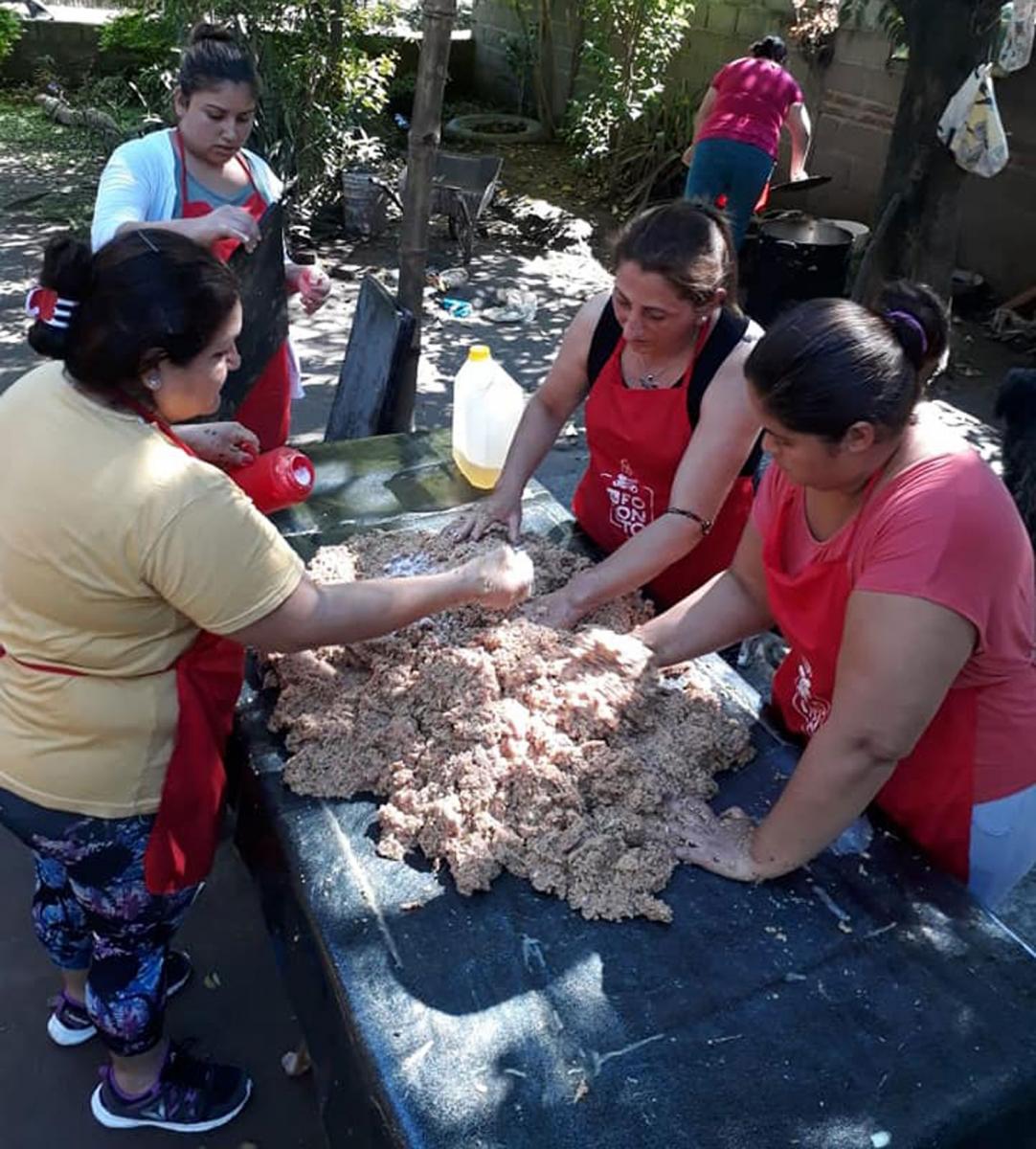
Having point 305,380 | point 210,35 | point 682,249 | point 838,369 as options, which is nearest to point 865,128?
point 305,380

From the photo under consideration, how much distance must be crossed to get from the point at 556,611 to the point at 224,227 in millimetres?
1388

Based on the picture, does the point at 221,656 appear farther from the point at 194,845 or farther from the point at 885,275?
the point at 885,275

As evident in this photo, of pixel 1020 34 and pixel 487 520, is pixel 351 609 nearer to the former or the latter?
pixel 487 520

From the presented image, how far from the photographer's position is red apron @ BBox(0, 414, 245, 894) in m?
1.75

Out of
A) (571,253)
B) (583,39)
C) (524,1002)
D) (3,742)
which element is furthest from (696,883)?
(583,39)

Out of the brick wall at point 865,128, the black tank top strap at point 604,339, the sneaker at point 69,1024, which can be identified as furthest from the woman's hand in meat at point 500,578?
the brick wall at point 865,128

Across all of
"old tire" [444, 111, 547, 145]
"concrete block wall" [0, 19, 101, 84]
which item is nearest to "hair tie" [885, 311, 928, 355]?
"old tire" [444, 111, 547, 145]

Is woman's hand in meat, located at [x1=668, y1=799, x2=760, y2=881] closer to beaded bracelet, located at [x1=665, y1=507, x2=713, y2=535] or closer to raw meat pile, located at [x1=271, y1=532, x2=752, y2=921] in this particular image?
raw meat pile, located at [x1=271, y1=532, x2=752, y2=921]

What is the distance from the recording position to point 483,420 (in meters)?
2.83

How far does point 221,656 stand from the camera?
180cm

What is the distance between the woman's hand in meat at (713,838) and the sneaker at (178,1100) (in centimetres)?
126

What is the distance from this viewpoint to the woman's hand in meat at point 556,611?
2170 mm

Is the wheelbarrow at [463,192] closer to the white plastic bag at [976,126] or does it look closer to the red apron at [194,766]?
the white plastic bag at [976,126]

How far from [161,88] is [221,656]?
8570 millimetres
